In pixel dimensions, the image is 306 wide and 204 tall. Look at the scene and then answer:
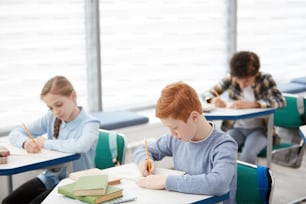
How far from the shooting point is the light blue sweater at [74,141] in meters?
3.20

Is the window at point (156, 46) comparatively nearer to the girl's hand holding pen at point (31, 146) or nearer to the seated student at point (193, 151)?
the girl's hand holding pen at point (31, 146)

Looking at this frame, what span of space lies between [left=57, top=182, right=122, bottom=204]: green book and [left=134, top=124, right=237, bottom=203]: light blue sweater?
24 centimetres

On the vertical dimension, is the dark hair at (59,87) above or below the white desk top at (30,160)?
above

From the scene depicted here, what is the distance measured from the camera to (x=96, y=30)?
4.94 m

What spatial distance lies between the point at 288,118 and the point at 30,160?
2317mm

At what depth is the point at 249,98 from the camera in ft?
14.8

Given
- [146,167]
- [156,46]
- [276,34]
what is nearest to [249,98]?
[156,46]

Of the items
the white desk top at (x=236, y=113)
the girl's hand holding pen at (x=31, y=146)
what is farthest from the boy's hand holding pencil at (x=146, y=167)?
the white desk top at (x=236, y=113)

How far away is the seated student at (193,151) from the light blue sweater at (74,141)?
56cm

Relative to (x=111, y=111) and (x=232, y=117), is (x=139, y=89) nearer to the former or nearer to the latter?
(x=111, y=111)

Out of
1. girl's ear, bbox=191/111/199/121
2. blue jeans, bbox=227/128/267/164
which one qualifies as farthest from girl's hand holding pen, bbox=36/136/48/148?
blue jeans, bbox=227/128/267/164

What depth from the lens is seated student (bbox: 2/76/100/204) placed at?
322 cm

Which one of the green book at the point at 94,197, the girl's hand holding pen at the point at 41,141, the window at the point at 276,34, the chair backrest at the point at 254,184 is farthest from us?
the window at the point at 276,34

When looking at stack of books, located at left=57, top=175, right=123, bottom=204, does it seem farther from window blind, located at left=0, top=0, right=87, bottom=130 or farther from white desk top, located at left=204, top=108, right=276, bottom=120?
window blind, located at left=0, top=0, right=87, bottom=130
